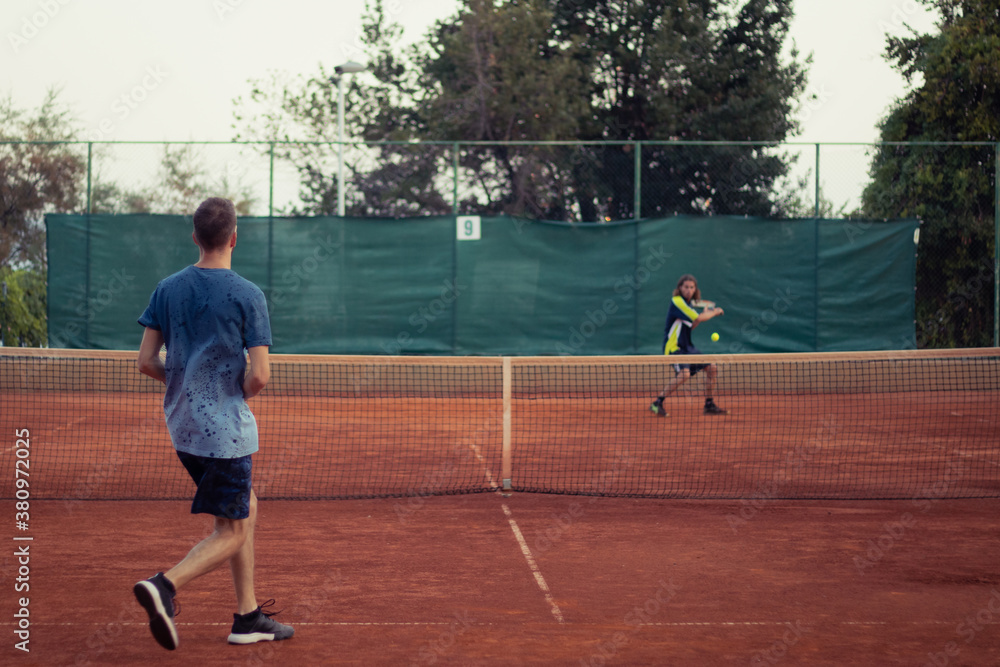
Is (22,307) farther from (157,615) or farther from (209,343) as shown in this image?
(157,615)

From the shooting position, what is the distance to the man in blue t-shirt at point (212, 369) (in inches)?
138

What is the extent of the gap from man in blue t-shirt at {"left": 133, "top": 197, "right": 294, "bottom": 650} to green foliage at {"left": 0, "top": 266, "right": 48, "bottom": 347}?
12.0m

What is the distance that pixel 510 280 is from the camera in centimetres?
1318

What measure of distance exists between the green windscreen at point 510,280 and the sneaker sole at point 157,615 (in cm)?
958

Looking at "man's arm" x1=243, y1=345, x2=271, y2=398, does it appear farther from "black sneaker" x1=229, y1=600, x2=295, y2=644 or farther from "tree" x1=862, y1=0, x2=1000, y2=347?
"tree" x1=862, y1=0, x2=1000, y2=347

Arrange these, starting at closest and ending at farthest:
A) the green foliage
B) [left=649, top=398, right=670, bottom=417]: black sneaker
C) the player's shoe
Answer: [left=649, top=398, right=670, bottom=417]: black sneaker
the player's shoe
the green foliage

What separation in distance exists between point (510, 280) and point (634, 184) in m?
2.50

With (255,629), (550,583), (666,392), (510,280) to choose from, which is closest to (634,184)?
(510,280)

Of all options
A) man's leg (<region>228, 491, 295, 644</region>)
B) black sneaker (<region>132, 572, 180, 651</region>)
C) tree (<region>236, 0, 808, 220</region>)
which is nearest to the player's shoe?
tree (<region>236, 0, 808, 220</region>)

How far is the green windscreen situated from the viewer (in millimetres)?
12906

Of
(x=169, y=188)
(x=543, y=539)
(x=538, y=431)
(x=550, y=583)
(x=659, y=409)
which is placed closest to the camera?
(x=550, y=583)

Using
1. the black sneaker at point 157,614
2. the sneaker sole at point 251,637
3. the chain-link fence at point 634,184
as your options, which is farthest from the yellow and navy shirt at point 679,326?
the black sneaker at point 157,614

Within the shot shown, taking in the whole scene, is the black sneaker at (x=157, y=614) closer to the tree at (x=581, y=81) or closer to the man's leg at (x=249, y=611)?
the man's leg at (x=249, y=611)

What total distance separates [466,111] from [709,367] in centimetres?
1113
